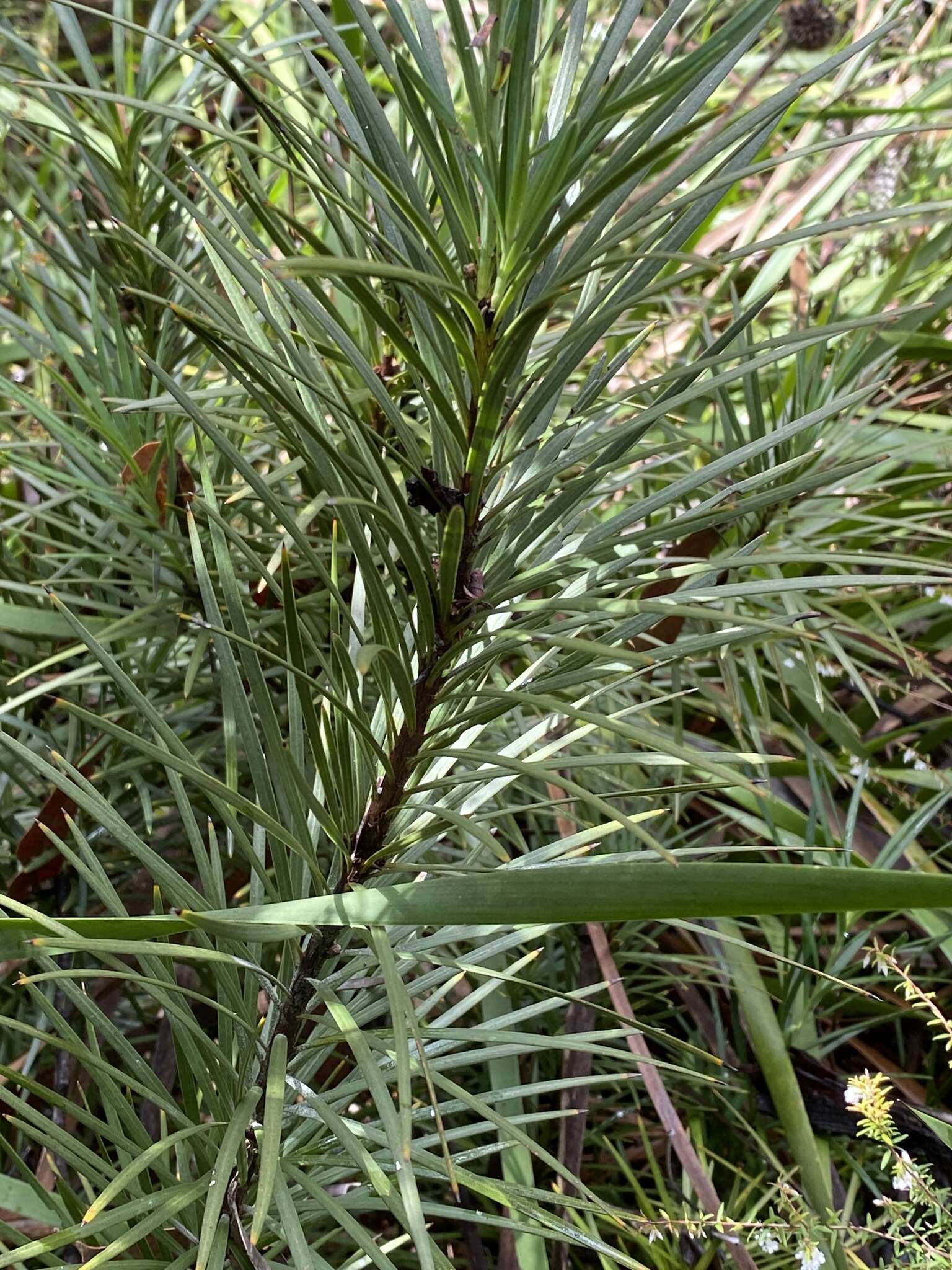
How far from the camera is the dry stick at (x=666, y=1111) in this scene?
0.47 meters

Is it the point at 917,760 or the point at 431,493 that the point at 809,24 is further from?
the point at 431,493

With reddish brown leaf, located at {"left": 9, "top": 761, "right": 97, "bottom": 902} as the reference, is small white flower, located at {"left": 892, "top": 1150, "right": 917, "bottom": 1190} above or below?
below

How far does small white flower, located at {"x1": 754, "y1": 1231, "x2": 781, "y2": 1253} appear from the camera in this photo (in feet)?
1.44

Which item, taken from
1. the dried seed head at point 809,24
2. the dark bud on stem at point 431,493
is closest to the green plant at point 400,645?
the dark bud on stem at point 431,493

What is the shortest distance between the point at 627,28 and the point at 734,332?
0.29ft

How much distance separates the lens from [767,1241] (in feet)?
1.48

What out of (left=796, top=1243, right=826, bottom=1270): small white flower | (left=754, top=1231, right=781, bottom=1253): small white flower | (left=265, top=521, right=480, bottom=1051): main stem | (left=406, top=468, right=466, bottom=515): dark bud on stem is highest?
(left=406, top=468, right=466, bottom=515): dark bud on stem

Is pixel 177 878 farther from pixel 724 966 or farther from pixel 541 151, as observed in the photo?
pixel 724 966

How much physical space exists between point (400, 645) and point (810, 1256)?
0.32m

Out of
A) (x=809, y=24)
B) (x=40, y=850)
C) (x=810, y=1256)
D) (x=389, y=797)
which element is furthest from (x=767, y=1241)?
(x=809, y=24)

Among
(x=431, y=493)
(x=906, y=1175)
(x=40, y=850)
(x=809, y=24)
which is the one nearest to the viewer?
(x=431, y=493)

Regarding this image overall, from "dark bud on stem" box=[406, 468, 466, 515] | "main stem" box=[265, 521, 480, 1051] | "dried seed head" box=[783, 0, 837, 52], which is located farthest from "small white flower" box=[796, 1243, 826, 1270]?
"dried seed head" box=[783, 0, 837, 52]

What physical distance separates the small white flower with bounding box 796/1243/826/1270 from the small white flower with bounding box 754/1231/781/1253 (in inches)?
0.5

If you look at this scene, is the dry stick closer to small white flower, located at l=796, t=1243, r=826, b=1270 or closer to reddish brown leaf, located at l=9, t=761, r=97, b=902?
small white flower, located at l=796, t=1243, r=826, b=1270
